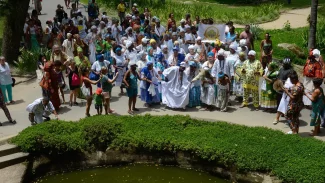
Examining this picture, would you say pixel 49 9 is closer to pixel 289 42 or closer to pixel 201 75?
pixel 289 42

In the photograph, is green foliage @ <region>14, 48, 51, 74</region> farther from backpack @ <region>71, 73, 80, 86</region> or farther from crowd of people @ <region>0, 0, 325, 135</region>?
backpack @ <region>71, 73, 80, 86</region>

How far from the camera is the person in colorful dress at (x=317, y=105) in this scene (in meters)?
→ 11.9

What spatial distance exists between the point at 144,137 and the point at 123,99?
3746 millimetres

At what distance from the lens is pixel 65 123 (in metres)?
12.7

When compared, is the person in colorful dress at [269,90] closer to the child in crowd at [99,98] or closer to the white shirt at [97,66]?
the child in crowd at [99,98]

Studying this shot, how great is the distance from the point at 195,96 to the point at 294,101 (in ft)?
11.7

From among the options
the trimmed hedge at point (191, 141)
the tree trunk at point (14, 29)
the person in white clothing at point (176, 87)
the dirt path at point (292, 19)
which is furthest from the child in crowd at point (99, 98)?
the dirt path at point (292, 19)

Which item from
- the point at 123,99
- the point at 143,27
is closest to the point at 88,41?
the point at 143,27

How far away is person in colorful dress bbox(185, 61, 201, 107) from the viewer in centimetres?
1483

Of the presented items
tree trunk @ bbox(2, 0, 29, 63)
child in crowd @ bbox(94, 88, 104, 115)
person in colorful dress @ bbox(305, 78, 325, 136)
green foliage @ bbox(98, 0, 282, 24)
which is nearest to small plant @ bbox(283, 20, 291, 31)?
green foliage @ bbox(98, 0, 282, 24)

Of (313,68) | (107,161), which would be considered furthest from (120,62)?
(313,68)

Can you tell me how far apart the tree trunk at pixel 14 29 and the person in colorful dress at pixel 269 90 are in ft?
31.6

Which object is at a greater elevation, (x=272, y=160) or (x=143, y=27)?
(x=143, y=27)

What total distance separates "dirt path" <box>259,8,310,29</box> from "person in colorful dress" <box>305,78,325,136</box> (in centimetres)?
1387
